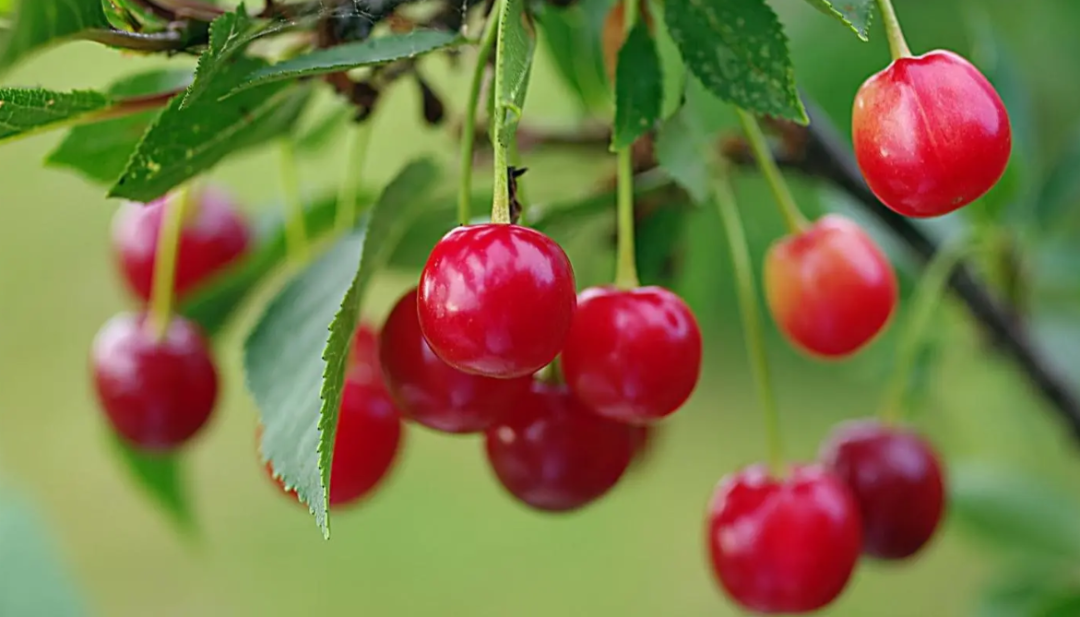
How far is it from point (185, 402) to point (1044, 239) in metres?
0.80

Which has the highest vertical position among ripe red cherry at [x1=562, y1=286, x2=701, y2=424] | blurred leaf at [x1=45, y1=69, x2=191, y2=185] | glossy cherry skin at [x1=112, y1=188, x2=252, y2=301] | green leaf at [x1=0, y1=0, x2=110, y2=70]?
green leaf at [x1=0, y1=0, x2=110, y2=70]

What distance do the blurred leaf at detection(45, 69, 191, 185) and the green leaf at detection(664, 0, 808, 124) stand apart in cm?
29

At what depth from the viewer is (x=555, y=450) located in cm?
62

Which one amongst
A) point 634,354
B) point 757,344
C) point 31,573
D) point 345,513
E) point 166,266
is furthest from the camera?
point 345,513

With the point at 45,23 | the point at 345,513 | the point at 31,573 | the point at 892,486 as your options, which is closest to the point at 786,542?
the point at 892,486

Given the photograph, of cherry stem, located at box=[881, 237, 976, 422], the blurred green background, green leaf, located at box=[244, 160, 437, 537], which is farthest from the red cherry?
the blurred green background

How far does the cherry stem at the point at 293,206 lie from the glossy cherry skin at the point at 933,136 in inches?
16.6

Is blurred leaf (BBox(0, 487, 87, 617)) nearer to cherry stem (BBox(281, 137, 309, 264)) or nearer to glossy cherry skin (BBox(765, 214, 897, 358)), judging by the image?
cherry stem (BBox(281, 137, 309, 264))

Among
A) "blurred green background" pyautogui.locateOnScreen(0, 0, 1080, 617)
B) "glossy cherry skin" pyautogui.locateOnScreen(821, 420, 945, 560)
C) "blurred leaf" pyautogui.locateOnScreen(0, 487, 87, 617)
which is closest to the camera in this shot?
"glossy cherry skin" pyautogui.locateOnScreen(821, 420, 945, 560)

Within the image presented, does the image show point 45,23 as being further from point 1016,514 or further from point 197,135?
point 1016,514

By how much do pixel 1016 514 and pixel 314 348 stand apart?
84cm

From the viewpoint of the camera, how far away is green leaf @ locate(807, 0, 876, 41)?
444 mm

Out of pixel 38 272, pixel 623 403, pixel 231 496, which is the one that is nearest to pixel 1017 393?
pixel 623 403

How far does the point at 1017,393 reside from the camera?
133 centimetres
